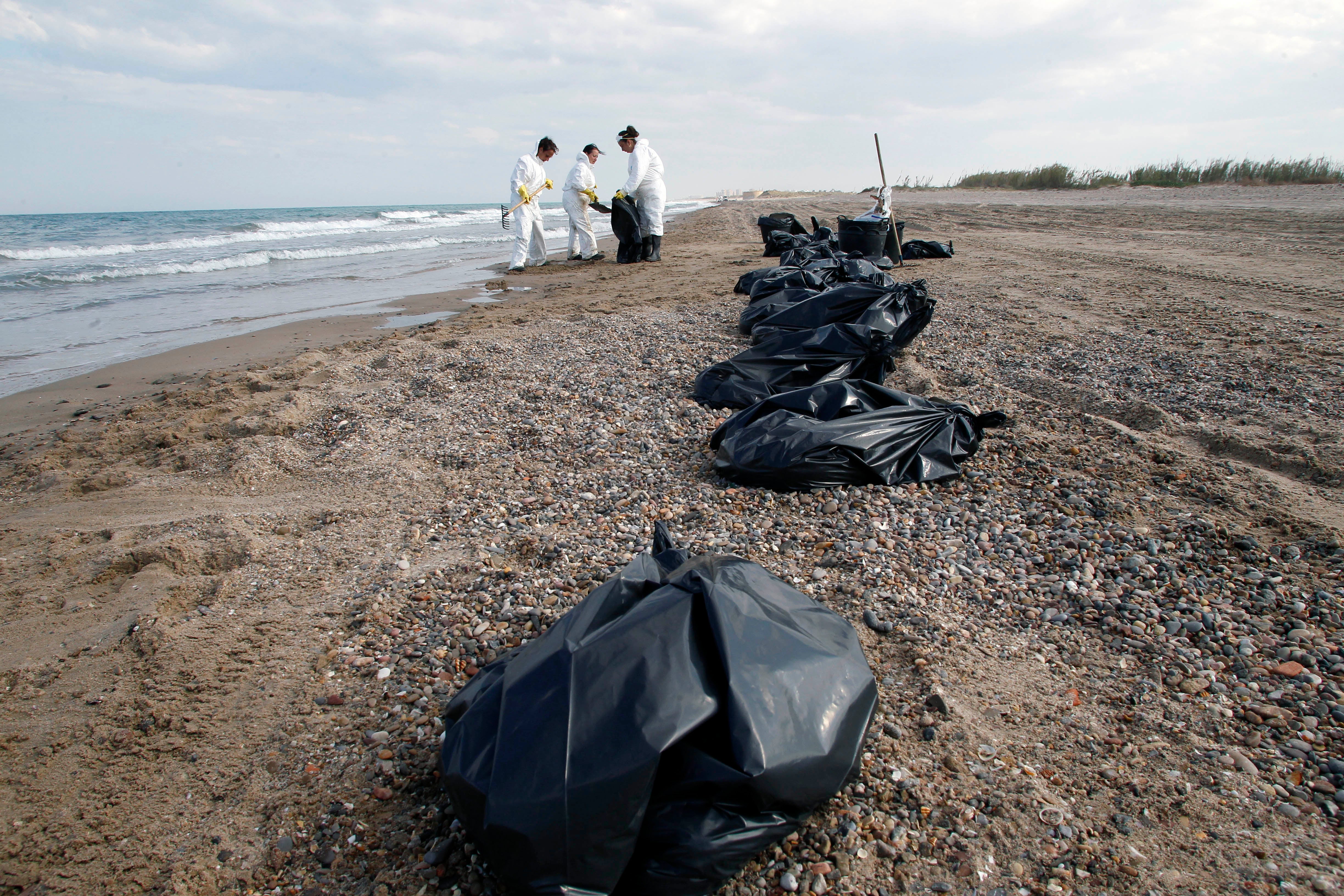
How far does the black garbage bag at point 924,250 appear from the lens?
29.7 feet

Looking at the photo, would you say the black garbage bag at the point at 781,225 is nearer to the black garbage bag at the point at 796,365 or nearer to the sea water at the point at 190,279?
the sea water at the point at 190,279

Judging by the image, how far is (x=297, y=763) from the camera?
1.69 m

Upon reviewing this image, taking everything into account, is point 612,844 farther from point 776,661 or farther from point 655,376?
point 655,376

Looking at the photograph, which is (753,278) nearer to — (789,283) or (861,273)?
(789,283)

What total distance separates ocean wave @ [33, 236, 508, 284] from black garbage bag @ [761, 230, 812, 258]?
1060 centimetres

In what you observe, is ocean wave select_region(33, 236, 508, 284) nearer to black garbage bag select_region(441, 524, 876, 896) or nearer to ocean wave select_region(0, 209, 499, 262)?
ocean wave select_region(0, 209, 499, 262)

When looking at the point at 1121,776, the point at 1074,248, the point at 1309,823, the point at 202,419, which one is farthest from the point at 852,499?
the point at 1074,248

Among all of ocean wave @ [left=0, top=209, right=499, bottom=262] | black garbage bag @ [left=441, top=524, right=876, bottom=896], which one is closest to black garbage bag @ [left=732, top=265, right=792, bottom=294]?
black garbage bag @ [left=441, top=524, right=876, bottom=896]

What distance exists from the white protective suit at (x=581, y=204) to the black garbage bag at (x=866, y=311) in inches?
265

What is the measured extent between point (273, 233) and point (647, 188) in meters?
19.0

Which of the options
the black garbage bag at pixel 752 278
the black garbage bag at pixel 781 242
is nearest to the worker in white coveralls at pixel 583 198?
the black garbage bag at pixel 781 242

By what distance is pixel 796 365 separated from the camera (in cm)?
412

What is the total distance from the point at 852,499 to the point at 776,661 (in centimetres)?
156

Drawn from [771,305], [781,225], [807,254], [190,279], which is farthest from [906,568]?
[190,279]
